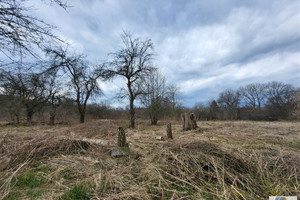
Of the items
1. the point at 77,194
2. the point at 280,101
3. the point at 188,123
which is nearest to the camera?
the point at 77,194

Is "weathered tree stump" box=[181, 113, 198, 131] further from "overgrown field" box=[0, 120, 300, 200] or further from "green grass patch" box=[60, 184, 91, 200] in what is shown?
"green grass patch" box=[60, 184, 91, 200]

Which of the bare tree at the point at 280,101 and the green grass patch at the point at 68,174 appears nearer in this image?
the green grass patch at the point at 68,174

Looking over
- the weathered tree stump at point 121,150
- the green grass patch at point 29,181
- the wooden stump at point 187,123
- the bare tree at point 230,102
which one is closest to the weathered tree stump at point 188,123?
the wooden stump at point 187,123

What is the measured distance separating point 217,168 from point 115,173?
1918 mm

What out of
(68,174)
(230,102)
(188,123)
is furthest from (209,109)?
(68,174)

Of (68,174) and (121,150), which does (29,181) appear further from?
(121,150)

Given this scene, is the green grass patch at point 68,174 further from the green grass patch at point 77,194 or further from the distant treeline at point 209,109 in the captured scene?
the distant treeline at point 209,109

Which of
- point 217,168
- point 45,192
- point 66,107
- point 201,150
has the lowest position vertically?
point 45,192

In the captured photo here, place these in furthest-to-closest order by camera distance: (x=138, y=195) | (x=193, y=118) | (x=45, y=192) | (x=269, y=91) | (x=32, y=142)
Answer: (x=269, y=91)
(x=193, y=118)
(x=32, y=142)
(x=45, y=192)
(x=138, y=195)

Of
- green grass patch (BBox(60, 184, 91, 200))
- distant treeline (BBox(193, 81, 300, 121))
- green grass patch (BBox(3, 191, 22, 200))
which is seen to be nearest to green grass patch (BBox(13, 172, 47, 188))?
green grass patch (BBox(3, 191, 22, 200))

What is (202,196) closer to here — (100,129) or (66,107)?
(100,129)

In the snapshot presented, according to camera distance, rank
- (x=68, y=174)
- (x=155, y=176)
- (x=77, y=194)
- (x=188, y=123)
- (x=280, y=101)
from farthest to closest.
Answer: (x=280, y=101)
(x=188, y=123)
(x=68, y=174)
(x=155, y=176)
(x=77, y=194)

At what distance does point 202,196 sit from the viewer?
1688 mm

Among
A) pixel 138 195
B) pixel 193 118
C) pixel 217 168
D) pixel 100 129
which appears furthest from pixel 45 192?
pixel 193 118
